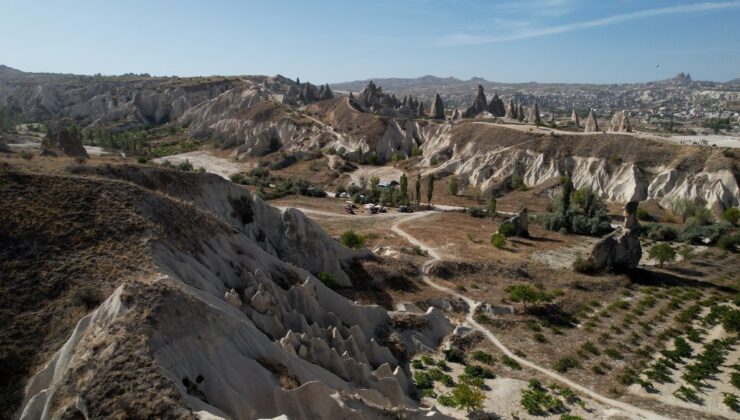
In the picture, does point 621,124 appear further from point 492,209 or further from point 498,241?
point 498,241

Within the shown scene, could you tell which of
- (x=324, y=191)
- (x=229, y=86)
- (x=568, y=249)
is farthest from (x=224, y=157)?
(x=568, y=249)

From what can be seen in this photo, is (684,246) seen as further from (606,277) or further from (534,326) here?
(534,326)

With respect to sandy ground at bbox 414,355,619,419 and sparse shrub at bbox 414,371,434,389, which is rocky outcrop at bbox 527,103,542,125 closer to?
sandy ground at bbox 414,355,619,419

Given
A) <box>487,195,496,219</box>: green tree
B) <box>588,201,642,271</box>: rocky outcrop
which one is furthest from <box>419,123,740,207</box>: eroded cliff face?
<box>588,201,642,271</box>: rocky outcrop

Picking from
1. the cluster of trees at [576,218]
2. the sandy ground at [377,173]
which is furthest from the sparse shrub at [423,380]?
the sandy ground at [377,173]

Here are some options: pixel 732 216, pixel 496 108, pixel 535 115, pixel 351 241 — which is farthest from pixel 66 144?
pixel 496 108

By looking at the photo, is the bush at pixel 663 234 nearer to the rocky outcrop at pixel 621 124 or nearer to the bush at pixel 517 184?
the bush at pixel 517 184

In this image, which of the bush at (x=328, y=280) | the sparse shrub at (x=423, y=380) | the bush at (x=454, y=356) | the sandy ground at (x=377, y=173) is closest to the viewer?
the sparse shrub at (x=423, y=380)
